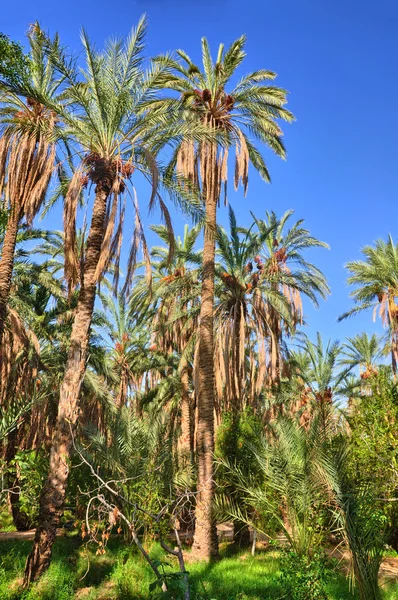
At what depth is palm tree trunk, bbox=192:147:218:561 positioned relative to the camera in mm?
12367

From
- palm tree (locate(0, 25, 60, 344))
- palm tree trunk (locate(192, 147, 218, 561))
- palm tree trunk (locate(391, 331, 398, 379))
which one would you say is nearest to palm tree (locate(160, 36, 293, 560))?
palm tree trunk (locate(192, 147, 218, 561))

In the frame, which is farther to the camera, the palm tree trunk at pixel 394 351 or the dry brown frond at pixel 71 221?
the palm tree trunk at pixel 394 351

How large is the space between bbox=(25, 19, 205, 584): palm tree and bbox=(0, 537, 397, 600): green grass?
86 centimetres

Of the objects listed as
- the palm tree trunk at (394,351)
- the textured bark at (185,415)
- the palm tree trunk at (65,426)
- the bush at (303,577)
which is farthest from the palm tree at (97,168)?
the palm tree trunk at (394,351)

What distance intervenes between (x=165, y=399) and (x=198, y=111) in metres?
13.6

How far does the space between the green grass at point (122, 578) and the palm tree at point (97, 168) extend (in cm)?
86

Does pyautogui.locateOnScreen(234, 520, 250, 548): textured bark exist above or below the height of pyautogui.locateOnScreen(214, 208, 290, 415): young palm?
below

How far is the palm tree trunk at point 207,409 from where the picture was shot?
40.6ft

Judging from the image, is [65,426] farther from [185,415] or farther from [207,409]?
[185,415]

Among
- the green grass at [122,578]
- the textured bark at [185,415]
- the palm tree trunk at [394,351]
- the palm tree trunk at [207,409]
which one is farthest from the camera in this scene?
the palm tree trunk at [394,351]

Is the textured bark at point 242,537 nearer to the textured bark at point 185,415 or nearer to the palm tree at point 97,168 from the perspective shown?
the textured bark at point 185,415

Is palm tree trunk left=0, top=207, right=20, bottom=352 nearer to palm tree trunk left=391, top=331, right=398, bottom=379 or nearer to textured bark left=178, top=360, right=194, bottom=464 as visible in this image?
textured bark left=178, top=360, right=194, bottom=464

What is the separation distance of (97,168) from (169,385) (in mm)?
13024

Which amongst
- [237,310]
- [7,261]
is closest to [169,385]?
[237,310]
